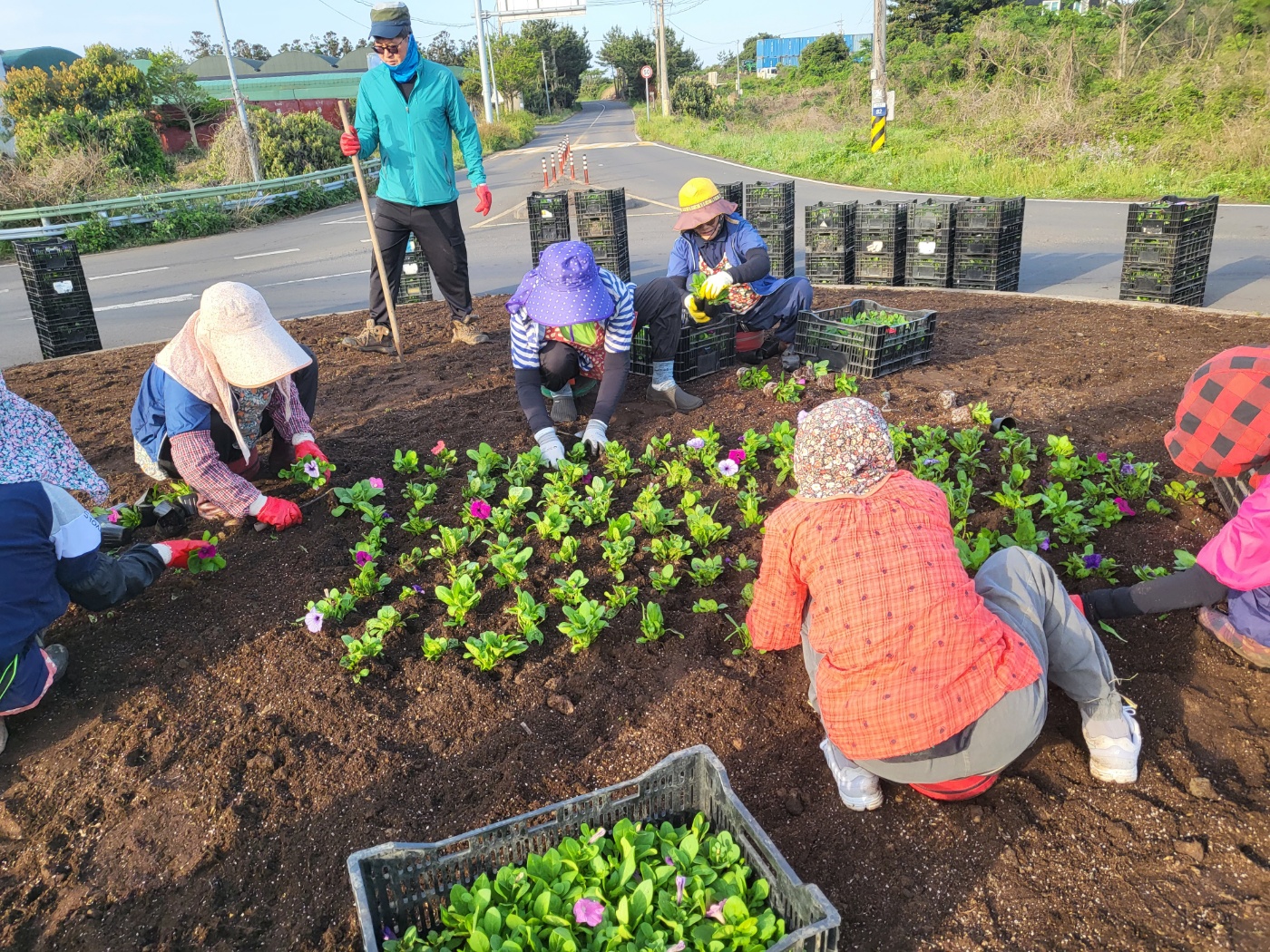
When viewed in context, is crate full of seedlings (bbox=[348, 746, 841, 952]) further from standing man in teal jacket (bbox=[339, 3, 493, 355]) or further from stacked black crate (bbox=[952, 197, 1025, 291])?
stacked black crate (bbox=[952, 197, 1025, 291])

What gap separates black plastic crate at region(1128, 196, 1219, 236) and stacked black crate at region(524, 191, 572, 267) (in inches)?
199

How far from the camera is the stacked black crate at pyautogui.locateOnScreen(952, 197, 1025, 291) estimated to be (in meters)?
7.65

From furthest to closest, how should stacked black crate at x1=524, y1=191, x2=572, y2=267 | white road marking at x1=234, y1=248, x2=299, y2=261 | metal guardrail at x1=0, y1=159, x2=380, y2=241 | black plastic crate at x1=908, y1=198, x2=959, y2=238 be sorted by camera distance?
metal guardrail at x1=0, y1=159, x2=380, y2=241
white road marking at x1=234, y1=248, x2=299, y2=261
stacked black crate at x1=524, y1=191, x2=572, y2=267
black plastic crate at x1=908, y1=198, x2=959, y2=238

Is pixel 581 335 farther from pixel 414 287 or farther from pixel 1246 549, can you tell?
pixel 414 287

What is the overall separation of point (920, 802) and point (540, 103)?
83.7 metres

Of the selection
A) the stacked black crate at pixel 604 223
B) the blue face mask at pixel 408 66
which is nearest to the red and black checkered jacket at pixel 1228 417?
the blue face mask at pixel 408 66

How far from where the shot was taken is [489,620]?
11.0ft

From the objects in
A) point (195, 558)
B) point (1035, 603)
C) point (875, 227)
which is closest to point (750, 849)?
point (1035, 603)

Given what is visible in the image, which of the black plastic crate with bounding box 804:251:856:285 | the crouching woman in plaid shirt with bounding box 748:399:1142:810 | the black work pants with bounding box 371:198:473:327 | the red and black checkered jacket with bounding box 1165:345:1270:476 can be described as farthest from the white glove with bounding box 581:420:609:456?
the black plastic crate with bounding box 804:251:856:285

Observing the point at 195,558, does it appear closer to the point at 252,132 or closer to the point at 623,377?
the point at 623,377

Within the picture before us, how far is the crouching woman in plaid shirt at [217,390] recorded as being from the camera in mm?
3559

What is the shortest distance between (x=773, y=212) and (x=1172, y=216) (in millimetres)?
3483

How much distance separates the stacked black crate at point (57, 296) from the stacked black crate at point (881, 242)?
277 inches

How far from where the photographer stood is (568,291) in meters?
4.23
